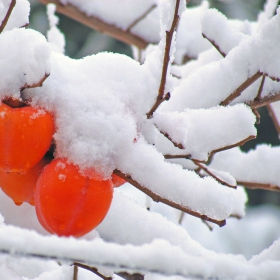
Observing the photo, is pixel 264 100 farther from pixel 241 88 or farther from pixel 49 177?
pixel 49 177

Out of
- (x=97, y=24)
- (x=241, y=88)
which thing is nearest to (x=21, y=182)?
(x=241, y=88)

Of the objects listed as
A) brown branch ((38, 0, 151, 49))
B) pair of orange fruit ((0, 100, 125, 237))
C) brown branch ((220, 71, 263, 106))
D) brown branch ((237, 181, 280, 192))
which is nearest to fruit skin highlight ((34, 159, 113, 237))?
pair of orange fruit ((0, 100, 125, 237))

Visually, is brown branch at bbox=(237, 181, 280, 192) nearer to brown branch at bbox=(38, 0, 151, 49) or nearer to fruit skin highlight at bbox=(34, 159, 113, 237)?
fruit skin highlight at bbox=(34, 159, 113, 237)

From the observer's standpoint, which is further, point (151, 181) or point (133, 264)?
point (151, 181)

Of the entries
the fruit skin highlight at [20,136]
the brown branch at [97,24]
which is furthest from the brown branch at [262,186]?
the brown branch at [97,24]

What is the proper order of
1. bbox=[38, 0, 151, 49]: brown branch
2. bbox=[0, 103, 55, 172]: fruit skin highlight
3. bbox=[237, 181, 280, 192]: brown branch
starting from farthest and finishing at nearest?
bbox=[38, 0, 151, 49]: brown branch, bbox=[237, 181, 280, 192]: brown branch, bbox=[0, 103, 55, 172]: fruit skin highlight

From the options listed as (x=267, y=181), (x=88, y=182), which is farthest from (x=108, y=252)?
(x=267, y=181)

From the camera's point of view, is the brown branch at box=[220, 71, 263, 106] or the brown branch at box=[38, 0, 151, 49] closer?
the brown branch at box=[220, 71, 263, 106]

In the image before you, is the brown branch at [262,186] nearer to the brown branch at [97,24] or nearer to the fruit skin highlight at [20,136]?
the fruit skin highlight at [20,136]

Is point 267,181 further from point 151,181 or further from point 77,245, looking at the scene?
point 77,245
